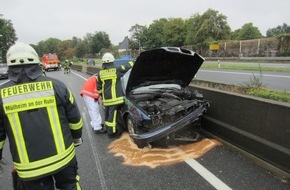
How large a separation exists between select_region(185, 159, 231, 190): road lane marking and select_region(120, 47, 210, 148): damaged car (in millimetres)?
667

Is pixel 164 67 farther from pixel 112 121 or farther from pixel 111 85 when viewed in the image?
pixel 112 121

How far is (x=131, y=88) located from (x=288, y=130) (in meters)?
3.28

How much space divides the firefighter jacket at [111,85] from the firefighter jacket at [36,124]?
3686mm

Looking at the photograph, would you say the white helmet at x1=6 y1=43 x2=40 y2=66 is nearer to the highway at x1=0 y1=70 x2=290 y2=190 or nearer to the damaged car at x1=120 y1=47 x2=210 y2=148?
the highway at x1=0 y1=70 x2=290 y2=190

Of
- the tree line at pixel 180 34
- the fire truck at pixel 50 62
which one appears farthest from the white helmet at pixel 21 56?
the fire truck at pixel 50 62

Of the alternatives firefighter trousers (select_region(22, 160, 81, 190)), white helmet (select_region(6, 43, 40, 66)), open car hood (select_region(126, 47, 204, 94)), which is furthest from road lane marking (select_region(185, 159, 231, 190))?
white helmet (select_region(6, 43, 40, 66))

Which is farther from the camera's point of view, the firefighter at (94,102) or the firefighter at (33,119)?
the firefighter at (94,102)

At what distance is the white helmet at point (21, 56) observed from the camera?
2604 mm

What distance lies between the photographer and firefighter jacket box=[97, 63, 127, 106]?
6.57 m

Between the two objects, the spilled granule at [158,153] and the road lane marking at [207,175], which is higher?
the road lane marking at [207,175]

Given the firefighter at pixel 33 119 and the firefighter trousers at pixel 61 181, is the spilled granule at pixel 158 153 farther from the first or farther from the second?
the firefighter at pixel 33 119

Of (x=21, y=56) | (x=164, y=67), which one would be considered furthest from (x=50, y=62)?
(x=21, y=56)

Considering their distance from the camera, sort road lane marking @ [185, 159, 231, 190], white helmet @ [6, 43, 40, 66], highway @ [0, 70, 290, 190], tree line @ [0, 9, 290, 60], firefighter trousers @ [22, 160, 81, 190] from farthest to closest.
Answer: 1. tree line @ [0, 9, 290, 60]
2. highway @ [0, 70, 290, 190]
3. road lane marking @ [185, 159, 231, 190]
4. firefighter trousers @ [22, 160, 81, 190]
5. white helmet @ [6, 43, 40, 66]

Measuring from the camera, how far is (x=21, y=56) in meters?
2.61
